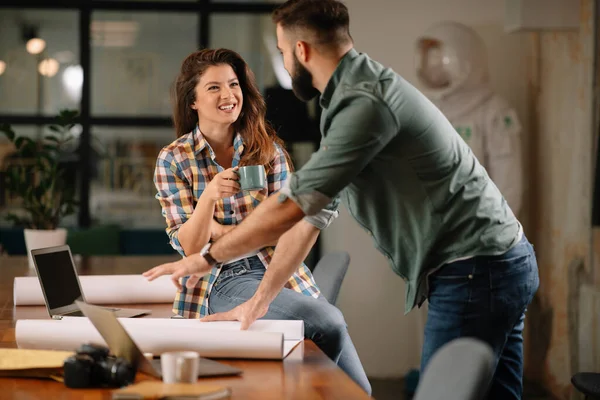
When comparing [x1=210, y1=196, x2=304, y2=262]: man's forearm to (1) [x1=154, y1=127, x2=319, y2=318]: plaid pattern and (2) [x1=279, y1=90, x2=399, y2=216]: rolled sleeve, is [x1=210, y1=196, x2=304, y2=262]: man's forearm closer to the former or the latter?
(2) [x1=279, y1=90, x2=399, y2=216]: rolled sleeve

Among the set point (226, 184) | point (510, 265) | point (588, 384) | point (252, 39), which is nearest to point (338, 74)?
point (226, 184)

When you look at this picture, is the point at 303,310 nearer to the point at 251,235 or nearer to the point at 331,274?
the point at 251,235

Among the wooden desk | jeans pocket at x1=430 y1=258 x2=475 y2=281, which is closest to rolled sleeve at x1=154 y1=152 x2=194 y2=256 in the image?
the wooden desk

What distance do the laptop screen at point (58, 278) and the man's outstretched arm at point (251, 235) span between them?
587 millimetres

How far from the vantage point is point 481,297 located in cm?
224

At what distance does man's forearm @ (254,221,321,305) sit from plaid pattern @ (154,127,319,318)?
407 millimetres

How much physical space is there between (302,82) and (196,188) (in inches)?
31.2

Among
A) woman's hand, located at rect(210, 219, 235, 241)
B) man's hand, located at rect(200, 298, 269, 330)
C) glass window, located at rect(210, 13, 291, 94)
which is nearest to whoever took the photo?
man's hand, located at rect(200, 298, 269, 330)

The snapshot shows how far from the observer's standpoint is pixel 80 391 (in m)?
1.74

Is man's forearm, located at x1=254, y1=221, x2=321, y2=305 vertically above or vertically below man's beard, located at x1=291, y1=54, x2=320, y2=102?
below

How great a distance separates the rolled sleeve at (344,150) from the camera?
2000 mm

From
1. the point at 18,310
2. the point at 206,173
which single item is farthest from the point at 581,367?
the point at 18,310

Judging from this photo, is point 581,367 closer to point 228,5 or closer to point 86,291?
point 86,291

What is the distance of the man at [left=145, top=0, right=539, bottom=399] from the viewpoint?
204 centimetres
